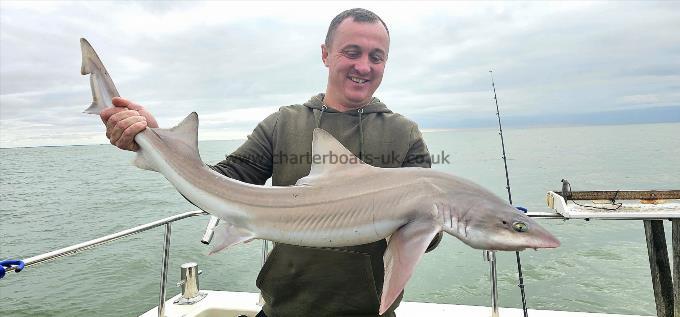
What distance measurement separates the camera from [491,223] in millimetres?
1759

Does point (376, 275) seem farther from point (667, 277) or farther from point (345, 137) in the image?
point (667, 277)

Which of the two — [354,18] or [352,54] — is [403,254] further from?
[354,18]

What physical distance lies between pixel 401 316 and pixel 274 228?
9.10ft

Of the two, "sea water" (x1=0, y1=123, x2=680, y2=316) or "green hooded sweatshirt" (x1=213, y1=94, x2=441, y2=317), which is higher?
"green hooded sweatshirt" (x1=213, y1=94, x2=441, y2=317)

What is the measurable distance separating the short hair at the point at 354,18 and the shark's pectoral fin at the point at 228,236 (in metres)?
1.34

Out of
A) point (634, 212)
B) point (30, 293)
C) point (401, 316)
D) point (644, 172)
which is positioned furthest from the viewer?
point (644, 172)

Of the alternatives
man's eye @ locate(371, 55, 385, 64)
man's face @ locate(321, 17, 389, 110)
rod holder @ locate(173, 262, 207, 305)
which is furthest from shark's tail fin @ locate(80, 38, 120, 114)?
rod holder @ locate(173, 262, 207, 305)

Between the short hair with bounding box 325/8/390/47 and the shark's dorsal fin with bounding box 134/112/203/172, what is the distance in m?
1.03

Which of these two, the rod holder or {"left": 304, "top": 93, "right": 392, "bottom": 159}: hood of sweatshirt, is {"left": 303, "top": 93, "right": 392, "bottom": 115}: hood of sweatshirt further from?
the rod holder

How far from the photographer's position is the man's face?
2459 millimetres

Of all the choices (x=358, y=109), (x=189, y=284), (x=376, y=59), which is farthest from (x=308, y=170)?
(x=189, y=284)

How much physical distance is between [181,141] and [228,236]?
538 millimetres

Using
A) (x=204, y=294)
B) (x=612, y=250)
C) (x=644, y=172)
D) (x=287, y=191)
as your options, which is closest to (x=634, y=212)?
(x=287, y=191)

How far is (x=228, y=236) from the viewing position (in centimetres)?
189
